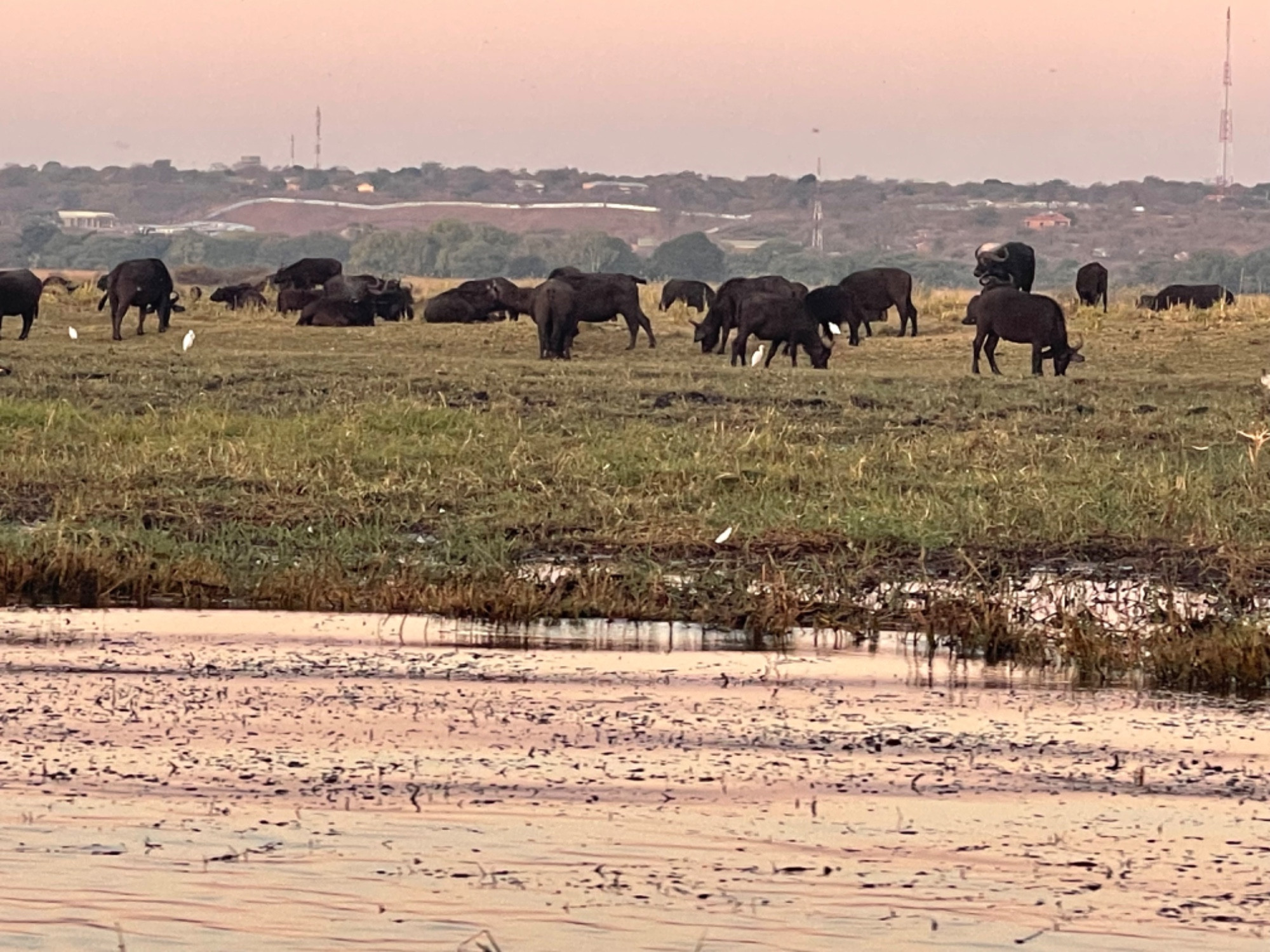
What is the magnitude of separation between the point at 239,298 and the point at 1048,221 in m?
97.0

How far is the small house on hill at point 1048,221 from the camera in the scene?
123m

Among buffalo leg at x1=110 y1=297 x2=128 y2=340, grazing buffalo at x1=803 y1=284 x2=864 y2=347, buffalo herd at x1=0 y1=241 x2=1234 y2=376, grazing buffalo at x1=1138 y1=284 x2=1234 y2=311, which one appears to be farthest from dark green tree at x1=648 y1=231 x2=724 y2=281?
grazing buffalo at x1=803 y1=284 x2=864 y2=347

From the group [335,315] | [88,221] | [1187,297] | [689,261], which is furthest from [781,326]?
[88,221]

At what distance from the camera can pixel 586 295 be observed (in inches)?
985

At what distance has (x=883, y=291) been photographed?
27250 mm

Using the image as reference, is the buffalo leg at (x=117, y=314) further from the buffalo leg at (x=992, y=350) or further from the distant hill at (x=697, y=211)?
the distant hill at (x=697, y=211)

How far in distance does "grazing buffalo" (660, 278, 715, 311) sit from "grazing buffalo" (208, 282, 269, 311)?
586 centimetres

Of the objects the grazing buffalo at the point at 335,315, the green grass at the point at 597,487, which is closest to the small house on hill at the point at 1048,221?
the grazing buffalo at the point at 335,315

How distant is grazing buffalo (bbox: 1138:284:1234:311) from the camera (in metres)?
A: 30.9

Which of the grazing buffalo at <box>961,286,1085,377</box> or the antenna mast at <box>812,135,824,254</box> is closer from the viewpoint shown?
the grazing buffalo at <box>961,286,1085,377</box>

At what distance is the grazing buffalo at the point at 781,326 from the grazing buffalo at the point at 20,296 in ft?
26.5

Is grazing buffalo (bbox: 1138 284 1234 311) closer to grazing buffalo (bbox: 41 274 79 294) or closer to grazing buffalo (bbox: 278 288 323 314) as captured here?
grazing buffalo (bbox: 278 288 323 314)

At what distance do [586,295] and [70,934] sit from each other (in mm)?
20411

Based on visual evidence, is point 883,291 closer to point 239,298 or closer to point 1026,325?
point 1026,325
